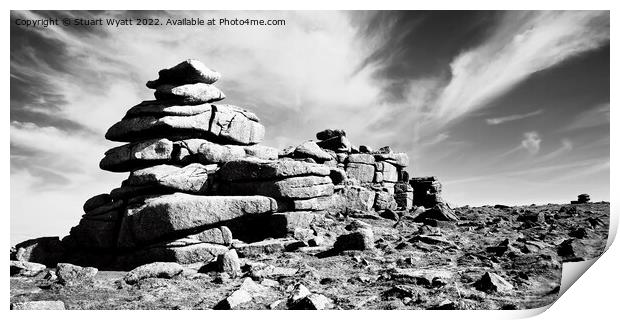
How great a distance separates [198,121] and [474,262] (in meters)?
16.8

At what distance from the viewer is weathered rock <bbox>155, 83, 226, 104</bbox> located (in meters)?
21.5

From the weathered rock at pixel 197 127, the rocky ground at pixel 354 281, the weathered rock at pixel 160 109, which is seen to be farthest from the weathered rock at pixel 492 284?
the weathered rock at pixel 160 109

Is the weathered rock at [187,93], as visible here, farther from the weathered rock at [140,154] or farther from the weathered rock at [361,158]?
the weathered rock at [361,158]

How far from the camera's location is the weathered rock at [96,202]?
19547 mm

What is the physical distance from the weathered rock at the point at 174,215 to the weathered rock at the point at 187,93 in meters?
6.55

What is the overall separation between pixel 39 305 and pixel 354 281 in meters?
9.36

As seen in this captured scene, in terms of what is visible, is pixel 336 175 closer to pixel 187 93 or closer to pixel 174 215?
pixel 187 93

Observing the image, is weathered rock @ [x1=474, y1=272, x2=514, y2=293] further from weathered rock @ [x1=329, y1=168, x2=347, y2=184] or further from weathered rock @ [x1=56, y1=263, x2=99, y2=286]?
weathered rock @ [x1=329, y1=168, x2=347, y2=184]

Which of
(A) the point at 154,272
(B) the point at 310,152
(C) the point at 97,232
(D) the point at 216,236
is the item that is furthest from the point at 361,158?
(A) the point at 154,272

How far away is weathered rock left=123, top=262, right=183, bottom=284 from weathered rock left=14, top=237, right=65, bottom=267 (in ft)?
22.9

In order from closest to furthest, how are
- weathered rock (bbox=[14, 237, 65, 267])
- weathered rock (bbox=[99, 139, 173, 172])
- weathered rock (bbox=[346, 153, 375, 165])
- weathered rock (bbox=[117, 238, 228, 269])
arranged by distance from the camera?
weathered rock (bbox=[117, 238, 228, 269]) → weathered rock (bbox=[14, 237, 65, 267]) → weathered rock (bbox=[99, 139, 173, 172]) → weathered rock (bbox=[346, 153, 375, 165])

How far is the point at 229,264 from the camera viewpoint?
13883 millimetres

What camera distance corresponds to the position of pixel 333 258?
51.1 feet

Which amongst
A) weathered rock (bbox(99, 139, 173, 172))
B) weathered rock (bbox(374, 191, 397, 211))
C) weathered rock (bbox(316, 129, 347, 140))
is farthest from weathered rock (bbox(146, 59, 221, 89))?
weathered rock (bbox(374, 191, 397, 211))
